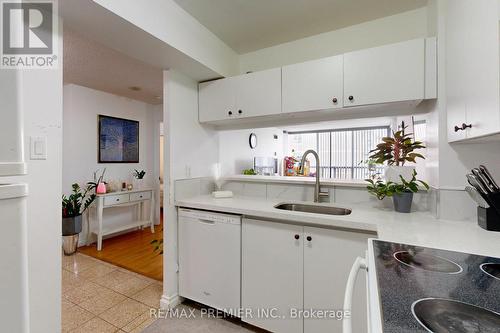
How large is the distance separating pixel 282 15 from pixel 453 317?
200 cm

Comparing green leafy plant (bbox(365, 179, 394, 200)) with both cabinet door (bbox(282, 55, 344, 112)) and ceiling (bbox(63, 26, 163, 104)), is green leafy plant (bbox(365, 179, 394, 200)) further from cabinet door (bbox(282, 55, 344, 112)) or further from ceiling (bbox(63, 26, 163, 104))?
ceiling (bbox(63, 26, 163, 104))

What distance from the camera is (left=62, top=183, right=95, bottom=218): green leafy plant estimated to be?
2.86m

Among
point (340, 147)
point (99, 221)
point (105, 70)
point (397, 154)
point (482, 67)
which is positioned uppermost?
point (105, 70)

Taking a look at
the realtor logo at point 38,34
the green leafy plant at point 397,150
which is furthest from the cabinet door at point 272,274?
the realtor logo at point 38,34

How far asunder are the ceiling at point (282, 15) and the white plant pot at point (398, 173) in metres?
1.18

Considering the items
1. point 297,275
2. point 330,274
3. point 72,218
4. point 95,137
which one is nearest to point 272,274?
point 297,275

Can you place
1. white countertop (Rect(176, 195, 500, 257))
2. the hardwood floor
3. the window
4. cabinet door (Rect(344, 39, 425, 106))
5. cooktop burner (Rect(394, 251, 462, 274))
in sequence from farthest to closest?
the window → the hardwood floor → cabinet door (Rect(344, 39, 425, 106)) → white countertop (Rect(176, 195, 500, 257)) → cooktop burner (Rect(394, 251, 462, 274))

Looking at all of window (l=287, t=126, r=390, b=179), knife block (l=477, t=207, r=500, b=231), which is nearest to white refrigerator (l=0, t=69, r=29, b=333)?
knife block (l=477, t=207, r=500, b=231)

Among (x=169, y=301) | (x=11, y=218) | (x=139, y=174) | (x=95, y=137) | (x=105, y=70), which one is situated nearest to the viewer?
(x=11, y=218)

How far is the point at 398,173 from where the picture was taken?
162 cm

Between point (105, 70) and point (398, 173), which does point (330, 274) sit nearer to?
point (398, 173)

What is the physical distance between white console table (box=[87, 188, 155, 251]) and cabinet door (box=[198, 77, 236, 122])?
2038 mm

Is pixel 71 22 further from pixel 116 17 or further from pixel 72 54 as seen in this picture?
pixel 72 54

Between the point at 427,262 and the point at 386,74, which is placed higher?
the point at 386,74
